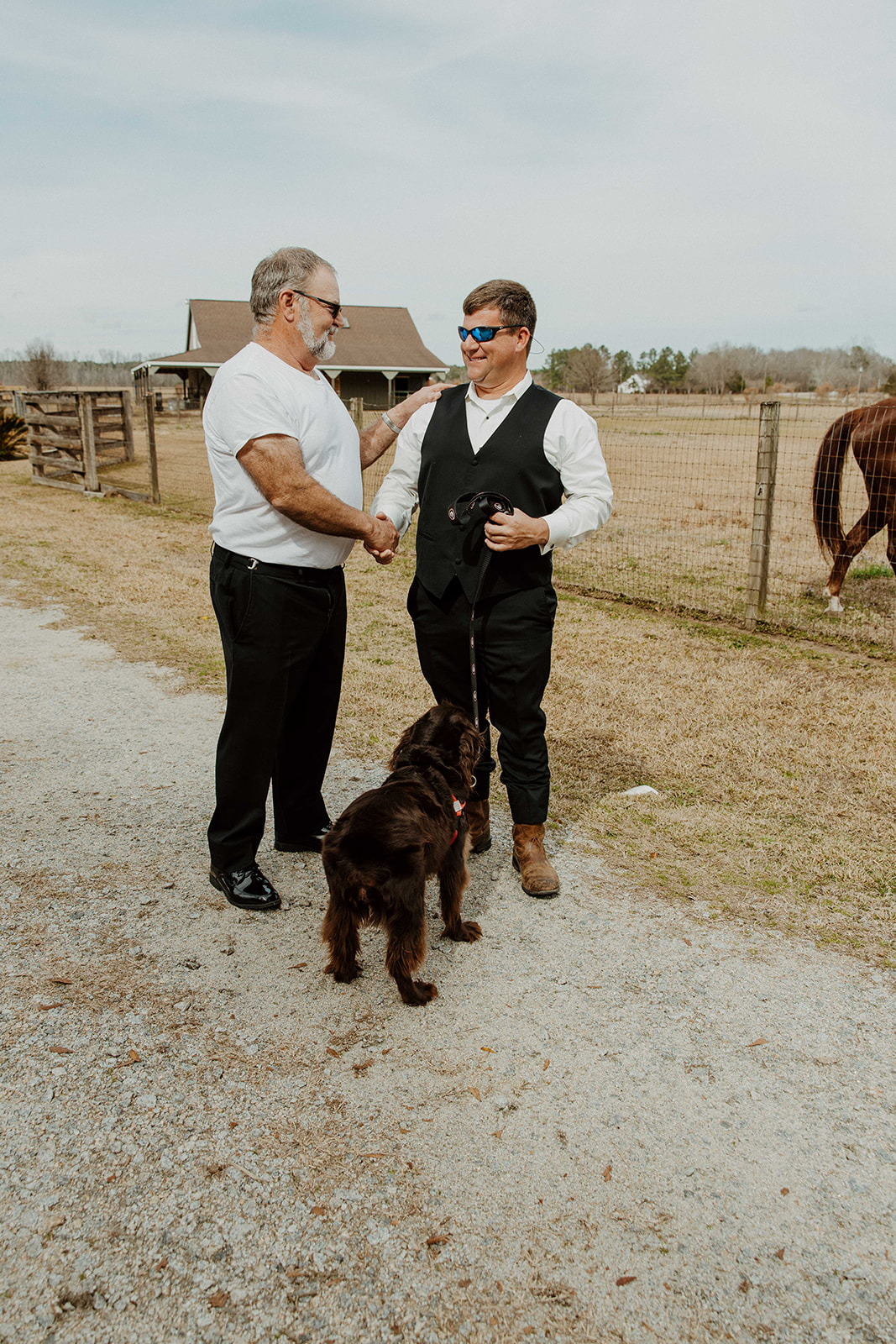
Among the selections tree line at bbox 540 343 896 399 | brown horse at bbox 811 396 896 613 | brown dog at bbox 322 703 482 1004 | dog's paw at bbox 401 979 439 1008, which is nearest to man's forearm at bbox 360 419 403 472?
brown dog at bbox 322 703 482 1004

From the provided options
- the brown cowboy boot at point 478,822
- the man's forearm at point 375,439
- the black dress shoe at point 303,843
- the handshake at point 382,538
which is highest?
the man's forearm at point 375,439

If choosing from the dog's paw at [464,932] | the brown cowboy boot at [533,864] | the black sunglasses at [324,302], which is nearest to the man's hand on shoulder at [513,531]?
the black sunglasses at [324,302]

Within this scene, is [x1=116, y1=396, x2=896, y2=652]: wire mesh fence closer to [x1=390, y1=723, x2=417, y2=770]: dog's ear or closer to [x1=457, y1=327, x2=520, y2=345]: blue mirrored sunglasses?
[x1=457, y1=327, x2=520, y2=345]: blue mirrored sunglasses

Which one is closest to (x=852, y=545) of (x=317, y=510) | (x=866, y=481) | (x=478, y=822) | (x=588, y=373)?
(x=866, y=481)

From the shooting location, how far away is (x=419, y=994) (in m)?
2.94

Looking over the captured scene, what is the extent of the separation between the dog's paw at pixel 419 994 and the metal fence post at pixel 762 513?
5558 millimetres

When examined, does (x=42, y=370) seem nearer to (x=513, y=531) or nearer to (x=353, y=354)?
(x=353, y=354)

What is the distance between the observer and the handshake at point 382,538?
3.36 meters

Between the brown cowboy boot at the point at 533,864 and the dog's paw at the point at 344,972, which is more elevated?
the brown cowboy boot at the point at 533,864

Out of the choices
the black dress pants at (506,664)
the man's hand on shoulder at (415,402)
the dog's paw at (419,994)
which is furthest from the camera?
the man's hand on shoulder at (415,402)

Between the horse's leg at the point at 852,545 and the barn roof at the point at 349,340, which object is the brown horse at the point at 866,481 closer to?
the horse's leg at the point at 852,545

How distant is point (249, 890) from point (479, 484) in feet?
5.85

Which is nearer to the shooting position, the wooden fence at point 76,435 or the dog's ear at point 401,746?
the dog's ear at point 401,746

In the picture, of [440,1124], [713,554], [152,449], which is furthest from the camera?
[152,449]
